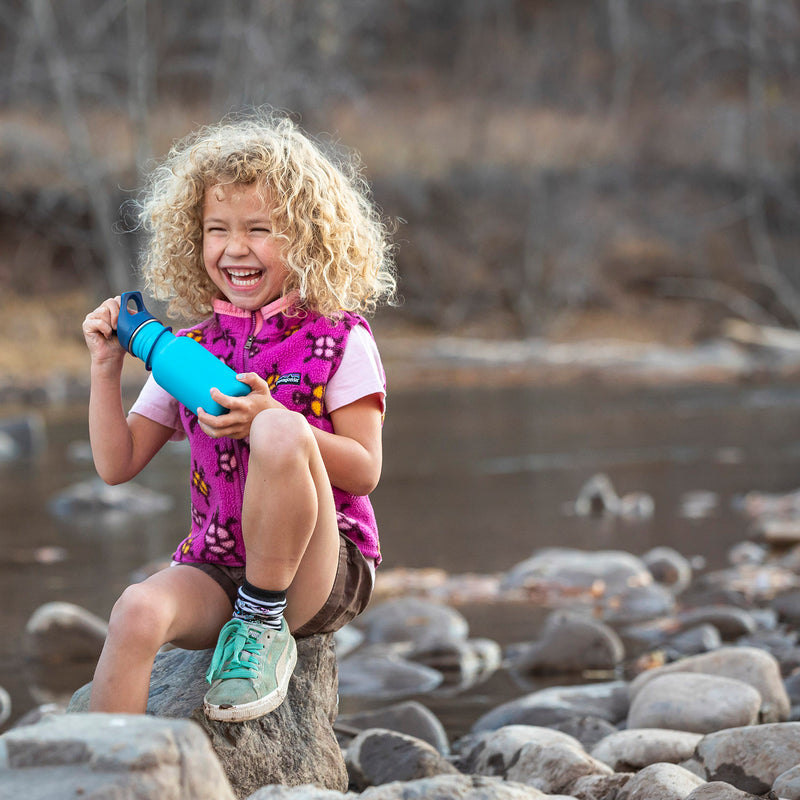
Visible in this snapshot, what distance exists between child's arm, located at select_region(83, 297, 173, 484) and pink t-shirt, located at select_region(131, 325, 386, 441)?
7 centimetres

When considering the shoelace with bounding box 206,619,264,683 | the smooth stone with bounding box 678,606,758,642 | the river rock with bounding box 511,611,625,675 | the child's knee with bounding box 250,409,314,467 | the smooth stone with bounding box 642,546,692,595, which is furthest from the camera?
the smooth stone with bounding box 642,546,692,595

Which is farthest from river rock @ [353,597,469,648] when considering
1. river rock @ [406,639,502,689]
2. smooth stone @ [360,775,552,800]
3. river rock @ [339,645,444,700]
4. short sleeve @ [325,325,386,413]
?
smooth stone @ [360,775,552,800]

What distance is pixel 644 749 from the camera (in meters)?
3.49

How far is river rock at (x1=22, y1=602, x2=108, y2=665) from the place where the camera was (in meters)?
4.94

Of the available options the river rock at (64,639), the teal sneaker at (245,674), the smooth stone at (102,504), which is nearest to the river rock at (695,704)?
the teal sneaker at (245,674)

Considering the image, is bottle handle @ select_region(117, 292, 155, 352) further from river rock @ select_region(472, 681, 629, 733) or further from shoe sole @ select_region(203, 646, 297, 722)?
river rock @ select_region(472, 681, 629, 733)

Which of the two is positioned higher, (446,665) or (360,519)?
(360,519)

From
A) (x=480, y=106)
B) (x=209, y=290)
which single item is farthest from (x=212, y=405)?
(x=480, y=106)

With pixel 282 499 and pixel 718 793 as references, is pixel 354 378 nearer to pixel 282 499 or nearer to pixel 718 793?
pixel 282 499

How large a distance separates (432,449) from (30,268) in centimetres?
1341

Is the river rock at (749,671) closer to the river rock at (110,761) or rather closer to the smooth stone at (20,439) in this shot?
the river rock at (110,761)

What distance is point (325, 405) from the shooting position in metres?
2.89

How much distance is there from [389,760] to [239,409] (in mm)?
1216

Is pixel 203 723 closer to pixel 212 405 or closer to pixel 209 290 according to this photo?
pixel 212 405
